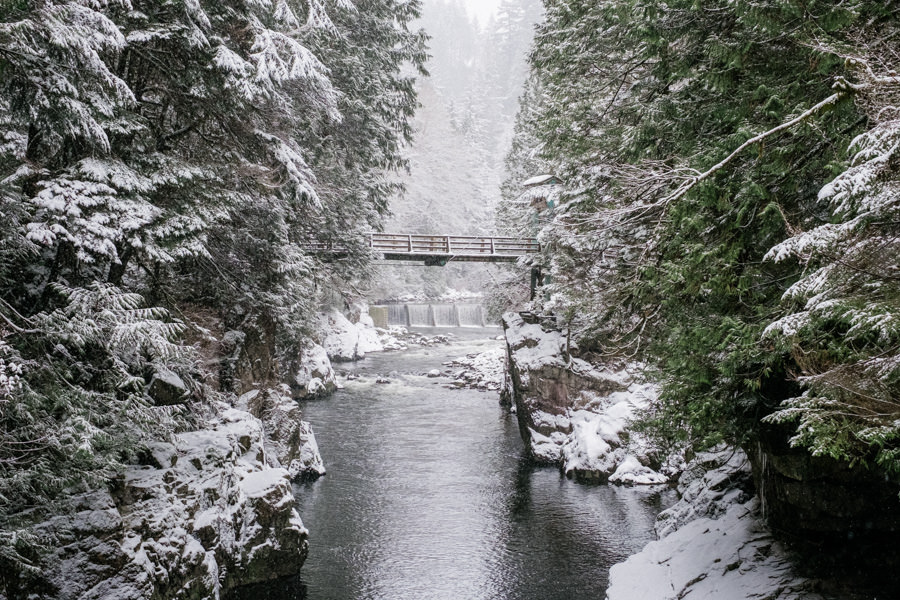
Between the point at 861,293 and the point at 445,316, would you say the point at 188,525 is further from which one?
the point at 445,316

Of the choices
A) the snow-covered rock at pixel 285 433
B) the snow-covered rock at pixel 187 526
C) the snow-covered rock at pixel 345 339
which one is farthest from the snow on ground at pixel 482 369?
the snow-covered rock at pixel 187 526

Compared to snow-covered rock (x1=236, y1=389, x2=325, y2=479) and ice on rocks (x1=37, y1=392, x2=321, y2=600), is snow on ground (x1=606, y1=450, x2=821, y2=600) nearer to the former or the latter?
ice on rocks (x1=37, y1=392, x2=321, y2=600)

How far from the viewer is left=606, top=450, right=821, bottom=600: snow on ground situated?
6.01 metres

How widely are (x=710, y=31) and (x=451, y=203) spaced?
6054cm

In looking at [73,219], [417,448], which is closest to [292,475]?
[417,448]

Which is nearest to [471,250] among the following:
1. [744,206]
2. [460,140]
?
[744,206]

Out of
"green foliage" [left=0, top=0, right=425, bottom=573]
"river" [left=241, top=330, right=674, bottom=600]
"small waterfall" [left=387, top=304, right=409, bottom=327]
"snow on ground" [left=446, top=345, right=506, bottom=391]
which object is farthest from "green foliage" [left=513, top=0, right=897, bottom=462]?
"small waterfall" [left=387, top=304, right=409, bottom=327]

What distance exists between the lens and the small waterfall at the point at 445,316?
4534 cm

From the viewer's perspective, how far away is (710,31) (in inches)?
259

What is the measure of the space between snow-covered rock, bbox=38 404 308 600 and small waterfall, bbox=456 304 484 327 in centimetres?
3450

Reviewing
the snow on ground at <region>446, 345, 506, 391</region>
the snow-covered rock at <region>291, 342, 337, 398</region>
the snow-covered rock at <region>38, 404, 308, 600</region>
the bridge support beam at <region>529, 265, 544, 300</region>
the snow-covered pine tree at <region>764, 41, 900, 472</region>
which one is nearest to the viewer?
the snow-covered pine tree at <region>764, 41, 900, 472</region>

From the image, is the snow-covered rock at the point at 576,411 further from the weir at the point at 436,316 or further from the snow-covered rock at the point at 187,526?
the weir at the point at 436,316

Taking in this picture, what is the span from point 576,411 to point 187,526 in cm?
1199

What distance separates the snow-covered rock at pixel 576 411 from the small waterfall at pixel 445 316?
85.2ft
